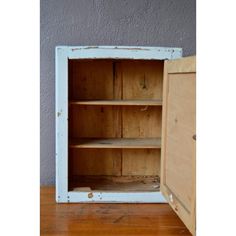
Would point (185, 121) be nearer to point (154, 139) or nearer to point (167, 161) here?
point (167, 161)

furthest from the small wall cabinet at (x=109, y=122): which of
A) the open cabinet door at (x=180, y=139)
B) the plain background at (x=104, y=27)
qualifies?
the open cabinet door at (x=180, y=139)

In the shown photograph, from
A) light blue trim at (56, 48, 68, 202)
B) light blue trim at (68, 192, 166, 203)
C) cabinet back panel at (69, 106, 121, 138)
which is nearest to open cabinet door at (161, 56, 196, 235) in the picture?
light blue trim at (68, 192, 166, 203)

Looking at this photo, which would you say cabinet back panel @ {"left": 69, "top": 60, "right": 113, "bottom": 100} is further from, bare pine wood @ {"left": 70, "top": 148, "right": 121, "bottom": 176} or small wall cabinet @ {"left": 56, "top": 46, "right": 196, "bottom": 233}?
bare pine wood @ {"left": 70, "top": 148, "right": 121, "bottom": 176}

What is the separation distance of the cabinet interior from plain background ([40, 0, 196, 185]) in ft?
0.34

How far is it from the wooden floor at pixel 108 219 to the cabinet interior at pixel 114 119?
30cm

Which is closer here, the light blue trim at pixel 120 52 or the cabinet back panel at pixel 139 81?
the light blue trim at pixel 120 52

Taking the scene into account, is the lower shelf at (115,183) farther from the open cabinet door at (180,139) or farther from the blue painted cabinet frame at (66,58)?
the open cabinet door at (180,139)

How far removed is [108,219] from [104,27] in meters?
0.96

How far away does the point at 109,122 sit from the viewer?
210cm

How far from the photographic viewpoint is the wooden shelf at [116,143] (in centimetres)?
181
